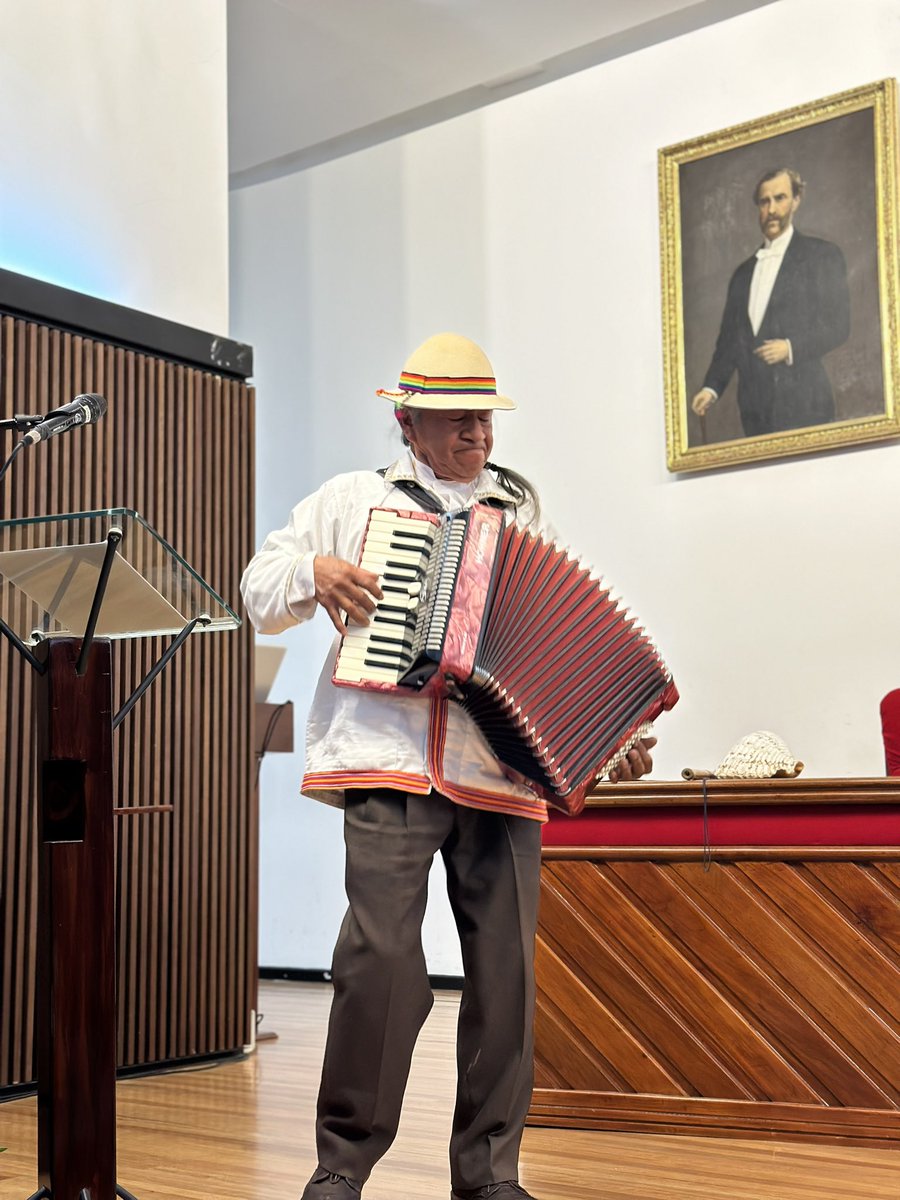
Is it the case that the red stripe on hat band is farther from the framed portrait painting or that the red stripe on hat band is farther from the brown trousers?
the framed portrait painting

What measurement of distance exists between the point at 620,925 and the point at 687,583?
2316 millimetres

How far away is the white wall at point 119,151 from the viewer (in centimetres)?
392

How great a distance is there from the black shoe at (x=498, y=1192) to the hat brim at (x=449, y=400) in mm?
1233

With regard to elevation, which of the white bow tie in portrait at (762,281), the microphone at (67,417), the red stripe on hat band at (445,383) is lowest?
the microphone at (67,417)

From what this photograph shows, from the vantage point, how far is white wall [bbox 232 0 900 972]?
4871 millimetres

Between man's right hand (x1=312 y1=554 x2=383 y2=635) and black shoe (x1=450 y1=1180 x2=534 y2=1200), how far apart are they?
2.94 ft

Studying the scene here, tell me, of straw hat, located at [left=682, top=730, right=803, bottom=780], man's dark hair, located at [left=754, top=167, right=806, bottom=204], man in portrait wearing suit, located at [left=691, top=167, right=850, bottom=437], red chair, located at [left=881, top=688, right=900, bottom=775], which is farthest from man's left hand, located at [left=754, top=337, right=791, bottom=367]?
straw hat, located at [left=682, top=730, right=803, bottom=780]

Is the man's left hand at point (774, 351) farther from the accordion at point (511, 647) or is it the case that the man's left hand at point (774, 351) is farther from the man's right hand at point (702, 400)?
the accordion at point (511, 647)

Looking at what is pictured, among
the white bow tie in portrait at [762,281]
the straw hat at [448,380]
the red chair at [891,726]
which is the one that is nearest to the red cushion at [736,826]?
the red chair at [891,726]

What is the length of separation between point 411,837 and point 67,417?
832 mm

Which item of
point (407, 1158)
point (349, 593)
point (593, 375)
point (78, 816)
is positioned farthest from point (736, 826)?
point (593, 375)

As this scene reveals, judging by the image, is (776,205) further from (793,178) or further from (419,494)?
(419,494)

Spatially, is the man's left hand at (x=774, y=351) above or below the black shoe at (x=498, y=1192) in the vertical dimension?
above

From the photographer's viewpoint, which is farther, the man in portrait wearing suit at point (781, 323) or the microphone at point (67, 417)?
the man in portrait wearing suit at point (781, 323)
